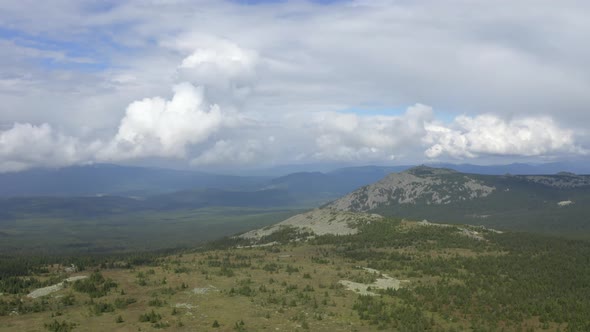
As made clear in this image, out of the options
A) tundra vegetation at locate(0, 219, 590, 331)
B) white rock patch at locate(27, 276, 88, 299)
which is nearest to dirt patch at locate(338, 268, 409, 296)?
tundra vegetation at locate(0, 219, 590, 331)

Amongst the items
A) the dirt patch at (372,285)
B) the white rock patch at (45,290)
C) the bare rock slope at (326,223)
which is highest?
the white rock patch at (45,290)

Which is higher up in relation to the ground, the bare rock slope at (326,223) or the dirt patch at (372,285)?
the dirt patch at (372,285)

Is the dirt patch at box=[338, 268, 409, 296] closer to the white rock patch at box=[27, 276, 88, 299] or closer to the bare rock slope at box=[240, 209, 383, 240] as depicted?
the white rock patch at box=[27, 276, 88, 299]

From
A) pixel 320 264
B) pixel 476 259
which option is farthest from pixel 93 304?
pixel 476 259

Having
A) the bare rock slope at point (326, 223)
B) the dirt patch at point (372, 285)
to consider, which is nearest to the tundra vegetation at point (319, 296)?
the dirt patch at point (372, 285)

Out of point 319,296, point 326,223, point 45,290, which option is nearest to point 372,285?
point 319,296

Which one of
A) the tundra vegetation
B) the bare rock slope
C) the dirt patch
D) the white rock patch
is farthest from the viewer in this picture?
the bare rock slope

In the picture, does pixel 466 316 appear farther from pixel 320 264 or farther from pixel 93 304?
pixel 93 304

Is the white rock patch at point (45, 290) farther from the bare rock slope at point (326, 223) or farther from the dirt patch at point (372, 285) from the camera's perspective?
the bare rock slope at point (326, 223)

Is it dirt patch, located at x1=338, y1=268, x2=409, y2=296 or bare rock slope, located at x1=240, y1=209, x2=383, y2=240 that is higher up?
dirt patch, located at x1=338, y1=268, x2=409, y2=296
